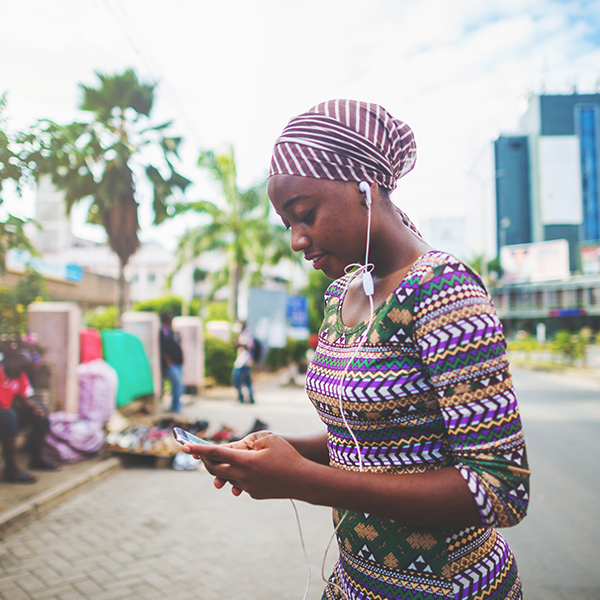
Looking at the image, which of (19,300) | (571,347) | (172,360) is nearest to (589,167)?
(571,347)

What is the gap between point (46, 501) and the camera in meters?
4.66

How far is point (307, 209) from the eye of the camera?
1.12m

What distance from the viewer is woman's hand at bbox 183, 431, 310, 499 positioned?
0.90 meters

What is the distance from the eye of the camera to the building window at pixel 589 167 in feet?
223

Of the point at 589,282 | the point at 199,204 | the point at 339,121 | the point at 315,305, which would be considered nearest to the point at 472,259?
the point at 589,282

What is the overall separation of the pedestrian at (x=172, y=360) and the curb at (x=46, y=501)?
421cm

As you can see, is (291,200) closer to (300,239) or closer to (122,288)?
(300,239)

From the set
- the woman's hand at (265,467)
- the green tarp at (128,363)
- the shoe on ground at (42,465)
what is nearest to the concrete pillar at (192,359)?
the green tarp at (128,363)

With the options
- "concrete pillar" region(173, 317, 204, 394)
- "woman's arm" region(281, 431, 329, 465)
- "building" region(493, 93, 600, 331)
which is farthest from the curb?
"building" region(493, 93, 600, 331)

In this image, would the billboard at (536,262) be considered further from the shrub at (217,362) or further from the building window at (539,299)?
the shrub at (217,362)

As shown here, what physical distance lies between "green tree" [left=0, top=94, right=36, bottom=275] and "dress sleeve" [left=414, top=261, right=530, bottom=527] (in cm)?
402

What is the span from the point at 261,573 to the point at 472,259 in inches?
2369

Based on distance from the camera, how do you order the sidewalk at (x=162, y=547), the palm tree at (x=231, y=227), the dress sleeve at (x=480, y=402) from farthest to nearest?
the palm tree at (x=231, y=227), the sidewalk at (x=162, y=547), the dress sleeve at (x=480, y=402)

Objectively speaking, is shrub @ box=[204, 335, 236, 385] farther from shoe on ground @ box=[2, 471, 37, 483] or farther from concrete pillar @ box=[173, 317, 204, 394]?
shoe on ground @ box=[2, 471, 37, 483]
